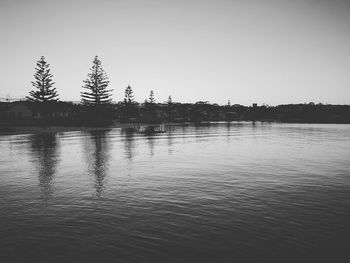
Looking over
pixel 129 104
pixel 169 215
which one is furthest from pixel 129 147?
pixel 129 104

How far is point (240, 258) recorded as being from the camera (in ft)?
21.1

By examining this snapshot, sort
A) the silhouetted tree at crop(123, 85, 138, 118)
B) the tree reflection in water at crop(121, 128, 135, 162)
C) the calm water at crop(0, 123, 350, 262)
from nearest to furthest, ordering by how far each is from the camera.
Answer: the calm water at crop(0, 123, 350, 262), the tree reflection in water at crop(121, 128, 135, 162), the silhouetted tree at crop(123, 85, 138, 118)

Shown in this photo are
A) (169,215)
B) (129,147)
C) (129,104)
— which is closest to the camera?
(169,215)

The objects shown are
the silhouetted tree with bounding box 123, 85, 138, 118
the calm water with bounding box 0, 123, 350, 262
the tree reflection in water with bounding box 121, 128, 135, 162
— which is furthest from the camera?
the silhouetted tree with bounding box 123, 85, 138, 118

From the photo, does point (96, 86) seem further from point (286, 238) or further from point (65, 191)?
point (286, 238)

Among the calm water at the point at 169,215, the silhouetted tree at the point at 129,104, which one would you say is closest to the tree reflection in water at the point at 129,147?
the calm water at the point at 169,215

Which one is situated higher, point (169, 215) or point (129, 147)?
point (129, 147)

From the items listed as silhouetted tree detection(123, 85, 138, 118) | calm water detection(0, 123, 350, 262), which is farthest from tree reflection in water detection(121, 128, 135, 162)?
silhouetted tree detection(123, 85, 138, 118)

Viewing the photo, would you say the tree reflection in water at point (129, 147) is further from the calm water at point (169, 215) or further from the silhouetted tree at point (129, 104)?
the silhouetted tree at point (129, 104)

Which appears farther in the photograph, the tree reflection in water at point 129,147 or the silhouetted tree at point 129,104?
the silhouetted tree at point 129,104

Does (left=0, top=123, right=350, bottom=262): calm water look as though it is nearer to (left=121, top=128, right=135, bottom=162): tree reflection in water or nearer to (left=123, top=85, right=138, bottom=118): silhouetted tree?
(left=121, top=128, right=135, bottom=162): tree reflection in water

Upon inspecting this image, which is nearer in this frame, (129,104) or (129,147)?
(129,147)

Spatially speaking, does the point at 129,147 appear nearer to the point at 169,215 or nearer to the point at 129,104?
the point at 169,215

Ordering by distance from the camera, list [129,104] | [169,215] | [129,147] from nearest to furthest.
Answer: [169,215] → [129,147] → [129,104]
